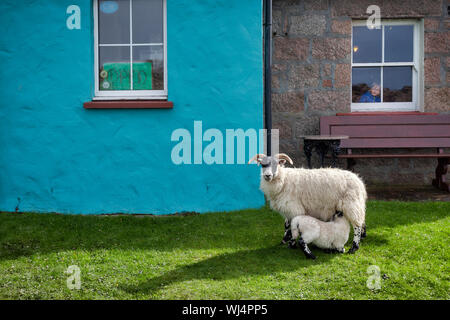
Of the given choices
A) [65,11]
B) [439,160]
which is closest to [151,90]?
[65,11]

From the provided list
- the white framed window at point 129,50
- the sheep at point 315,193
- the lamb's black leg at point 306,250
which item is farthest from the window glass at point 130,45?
the lamb's black leg at point 306,250

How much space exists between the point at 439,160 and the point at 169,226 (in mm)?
4545

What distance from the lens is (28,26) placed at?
19.5ft

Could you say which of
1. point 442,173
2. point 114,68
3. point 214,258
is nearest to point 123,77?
point 114,68

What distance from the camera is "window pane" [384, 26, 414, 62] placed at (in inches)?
281

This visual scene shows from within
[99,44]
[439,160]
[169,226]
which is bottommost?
[169,226]

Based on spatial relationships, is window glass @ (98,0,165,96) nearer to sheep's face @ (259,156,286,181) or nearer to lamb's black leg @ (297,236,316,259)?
sheep's face @ (259,156,286,181)

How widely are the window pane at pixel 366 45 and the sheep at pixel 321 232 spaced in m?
4.15

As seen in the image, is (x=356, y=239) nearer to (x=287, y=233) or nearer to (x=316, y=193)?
(x=316, y=193)

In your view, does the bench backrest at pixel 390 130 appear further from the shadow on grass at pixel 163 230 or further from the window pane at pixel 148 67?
the window pane at pixel 148 67

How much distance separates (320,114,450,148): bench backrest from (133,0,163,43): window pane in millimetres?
3011

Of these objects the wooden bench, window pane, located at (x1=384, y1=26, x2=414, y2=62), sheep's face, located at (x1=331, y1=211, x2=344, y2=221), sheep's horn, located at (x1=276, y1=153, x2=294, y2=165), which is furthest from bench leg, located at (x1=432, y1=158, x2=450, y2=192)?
sheep's horn, located at (x1=276, y1=153, x2=294, y2=165)

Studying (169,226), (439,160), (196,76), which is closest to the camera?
(169,226)

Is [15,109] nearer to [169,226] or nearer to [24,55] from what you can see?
[24,55]
